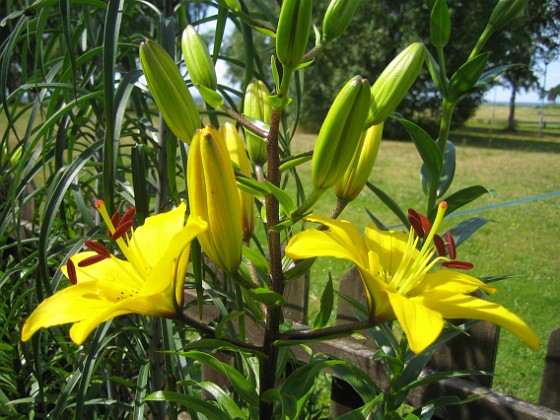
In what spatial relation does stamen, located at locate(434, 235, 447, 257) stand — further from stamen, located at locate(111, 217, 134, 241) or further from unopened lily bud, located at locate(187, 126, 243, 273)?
stamen, located at locate(111, 217, 134, 241)

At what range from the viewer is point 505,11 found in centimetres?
79

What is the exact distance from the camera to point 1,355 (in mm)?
1176

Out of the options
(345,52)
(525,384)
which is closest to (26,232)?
(525,384)

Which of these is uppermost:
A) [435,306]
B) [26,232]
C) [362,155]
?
[362,155]

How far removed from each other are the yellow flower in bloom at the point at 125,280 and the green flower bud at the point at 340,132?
139 mm

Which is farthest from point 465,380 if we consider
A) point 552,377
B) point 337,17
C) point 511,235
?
point 511,235

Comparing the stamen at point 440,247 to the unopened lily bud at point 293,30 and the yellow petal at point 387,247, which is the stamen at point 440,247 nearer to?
the yellow petal at point 387,247

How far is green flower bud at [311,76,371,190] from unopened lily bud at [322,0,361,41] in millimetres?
120

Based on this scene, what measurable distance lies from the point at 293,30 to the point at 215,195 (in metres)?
0.18

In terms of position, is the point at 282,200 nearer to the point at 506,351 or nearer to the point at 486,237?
the point at 506,351

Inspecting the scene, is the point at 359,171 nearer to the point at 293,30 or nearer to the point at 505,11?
the point at 293,30

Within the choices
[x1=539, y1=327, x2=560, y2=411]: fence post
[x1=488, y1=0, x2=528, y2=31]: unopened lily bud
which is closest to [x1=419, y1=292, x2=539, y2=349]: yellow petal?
[x1=488, y1=0, x2=528, y2=31]: unopened lily bud

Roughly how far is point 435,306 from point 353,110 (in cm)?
20

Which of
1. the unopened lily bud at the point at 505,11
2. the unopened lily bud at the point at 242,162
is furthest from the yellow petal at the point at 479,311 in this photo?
the unopened lily bud at the point at 505,11
